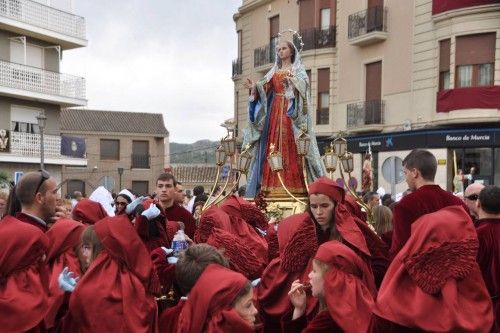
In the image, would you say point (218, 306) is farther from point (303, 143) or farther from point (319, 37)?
point (319, 37)

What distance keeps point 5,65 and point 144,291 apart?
24885 millimetres

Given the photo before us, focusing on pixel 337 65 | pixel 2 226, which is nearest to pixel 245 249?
pixel 2 226

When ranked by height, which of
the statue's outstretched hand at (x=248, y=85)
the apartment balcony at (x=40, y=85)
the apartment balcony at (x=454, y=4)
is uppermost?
the apartment balcony at (x=454, y=4)

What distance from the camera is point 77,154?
107ft

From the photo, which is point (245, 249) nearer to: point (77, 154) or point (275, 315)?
point (275, 315)

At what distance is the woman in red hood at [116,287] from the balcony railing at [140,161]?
4845cm

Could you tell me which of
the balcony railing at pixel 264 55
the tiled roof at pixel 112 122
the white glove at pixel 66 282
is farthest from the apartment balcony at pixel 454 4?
the tiled roof at pixel 112 122

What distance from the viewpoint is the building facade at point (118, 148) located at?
170 feet

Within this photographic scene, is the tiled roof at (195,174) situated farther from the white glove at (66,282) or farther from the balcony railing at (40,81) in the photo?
the white glove at (66,282)

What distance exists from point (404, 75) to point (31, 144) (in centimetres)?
1569

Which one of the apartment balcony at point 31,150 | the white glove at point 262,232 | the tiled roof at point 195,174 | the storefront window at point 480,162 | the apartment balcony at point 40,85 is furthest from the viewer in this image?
the tiled roof at point 195,174

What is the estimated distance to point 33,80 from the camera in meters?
28.4

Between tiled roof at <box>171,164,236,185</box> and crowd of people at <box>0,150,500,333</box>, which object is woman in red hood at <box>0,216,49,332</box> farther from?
tiled roof at <box>171,164,236,185</box>

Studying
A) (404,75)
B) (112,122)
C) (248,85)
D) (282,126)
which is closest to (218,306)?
(248,85)
